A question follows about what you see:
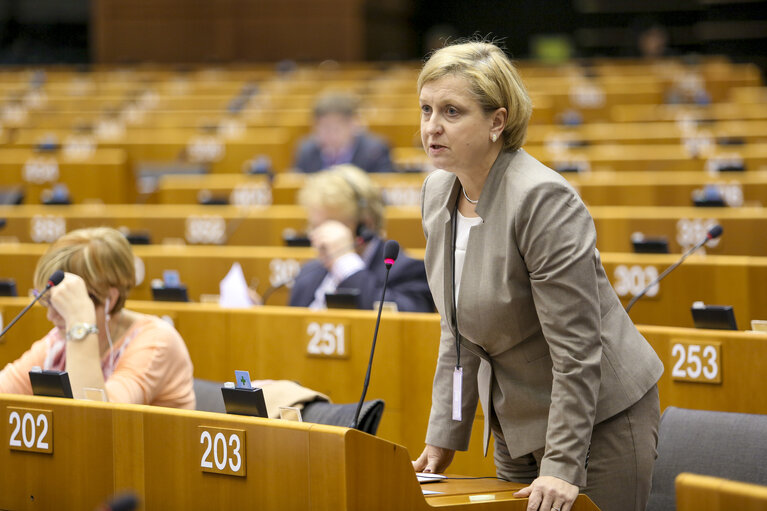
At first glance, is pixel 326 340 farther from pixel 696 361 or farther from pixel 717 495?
pixel 717 495

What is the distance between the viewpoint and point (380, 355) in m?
2.82

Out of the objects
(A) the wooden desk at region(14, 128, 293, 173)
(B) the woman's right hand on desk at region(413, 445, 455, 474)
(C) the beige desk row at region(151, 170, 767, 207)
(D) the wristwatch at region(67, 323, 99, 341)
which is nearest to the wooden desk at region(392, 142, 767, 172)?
(C) the beige desk row at region(151, 170, 767, 207)

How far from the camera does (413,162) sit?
6.01 meters

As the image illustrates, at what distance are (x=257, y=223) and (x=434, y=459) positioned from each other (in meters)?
3.06

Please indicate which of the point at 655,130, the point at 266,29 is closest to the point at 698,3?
the point at 266,29

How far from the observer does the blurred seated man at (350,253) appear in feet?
10.6

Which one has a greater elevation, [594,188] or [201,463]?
[594,188]

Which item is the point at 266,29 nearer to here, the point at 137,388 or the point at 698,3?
the point at 698,3

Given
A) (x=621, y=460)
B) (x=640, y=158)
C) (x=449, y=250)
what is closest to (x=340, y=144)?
(x=640, y=158)

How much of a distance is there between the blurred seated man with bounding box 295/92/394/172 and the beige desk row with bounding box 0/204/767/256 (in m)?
0.67

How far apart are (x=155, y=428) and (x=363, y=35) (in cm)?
1041

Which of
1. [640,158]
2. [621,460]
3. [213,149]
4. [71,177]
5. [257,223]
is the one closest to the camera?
[621,460]

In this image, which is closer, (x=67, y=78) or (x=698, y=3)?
(x=67, y=78)

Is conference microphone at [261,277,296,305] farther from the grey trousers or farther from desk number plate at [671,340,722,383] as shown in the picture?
the grey trousers
